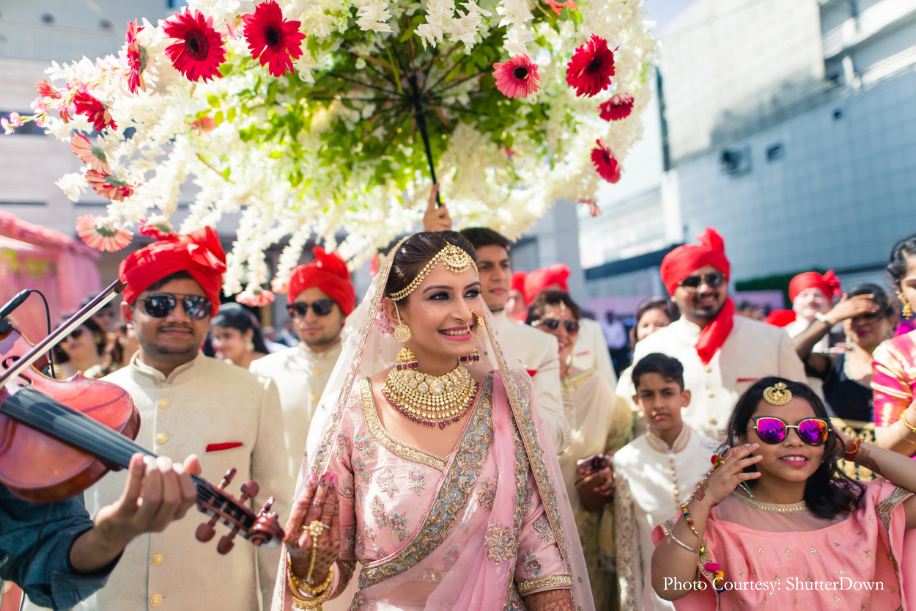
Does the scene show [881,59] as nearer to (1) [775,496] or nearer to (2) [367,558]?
(1) [775,496]

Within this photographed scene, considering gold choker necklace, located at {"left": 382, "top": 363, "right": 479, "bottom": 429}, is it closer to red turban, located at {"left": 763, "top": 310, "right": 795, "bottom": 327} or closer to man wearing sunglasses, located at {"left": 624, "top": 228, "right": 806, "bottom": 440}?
man wearing sunglasses, located at {"left": 624, "top": 228, "right": 806, "bottom": 440}

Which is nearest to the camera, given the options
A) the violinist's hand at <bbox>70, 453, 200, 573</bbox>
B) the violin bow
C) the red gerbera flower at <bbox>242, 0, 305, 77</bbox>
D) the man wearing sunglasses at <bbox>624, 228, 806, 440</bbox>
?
the violinist's hand at <bbox>70, 453, 200, 573</bbox>

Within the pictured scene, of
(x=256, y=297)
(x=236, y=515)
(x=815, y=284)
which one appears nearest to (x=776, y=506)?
(x=236, y=515)

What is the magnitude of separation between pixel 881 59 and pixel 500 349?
1693cm

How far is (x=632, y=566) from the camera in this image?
112 inches

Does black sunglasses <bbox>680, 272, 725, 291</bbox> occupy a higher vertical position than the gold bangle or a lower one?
higher

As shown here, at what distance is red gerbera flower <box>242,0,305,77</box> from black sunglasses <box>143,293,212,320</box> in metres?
1.23

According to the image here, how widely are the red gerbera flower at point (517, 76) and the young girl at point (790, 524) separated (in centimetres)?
157

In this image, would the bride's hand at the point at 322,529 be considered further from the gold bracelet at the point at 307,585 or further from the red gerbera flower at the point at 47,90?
the red gerbera flower at the point at 47,90

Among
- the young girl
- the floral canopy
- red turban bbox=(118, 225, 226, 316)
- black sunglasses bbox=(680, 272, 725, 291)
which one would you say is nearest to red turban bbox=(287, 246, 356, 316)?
the floral canopy

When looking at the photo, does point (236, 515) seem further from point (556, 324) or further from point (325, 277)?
point (556, 324)

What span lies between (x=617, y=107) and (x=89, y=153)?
2.08 m

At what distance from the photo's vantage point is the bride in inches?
72.2

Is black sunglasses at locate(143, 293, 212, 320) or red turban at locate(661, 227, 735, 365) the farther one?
A: red turban at locate(661, 227, 735, 365)
